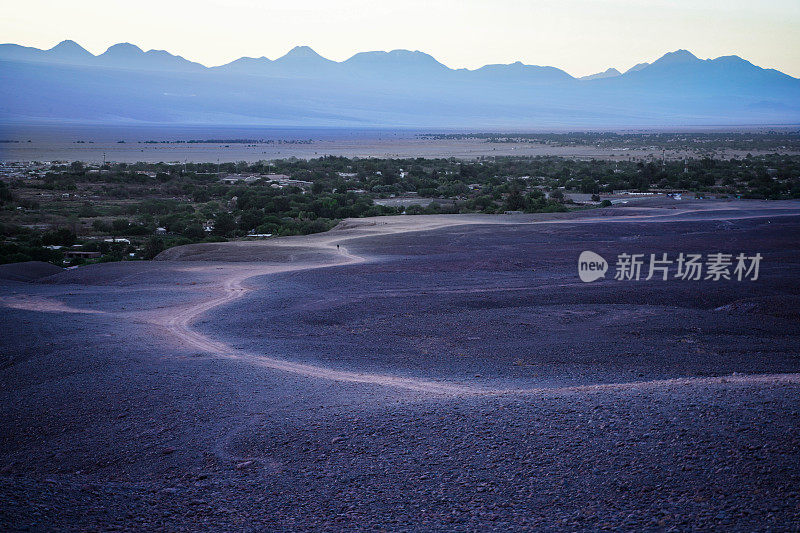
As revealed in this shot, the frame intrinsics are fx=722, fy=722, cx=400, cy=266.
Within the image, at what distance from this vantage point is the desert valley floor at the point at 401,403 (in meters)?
6.11

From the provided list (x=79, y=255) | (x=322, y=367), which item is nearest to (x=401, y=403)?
(x=322, y=367)

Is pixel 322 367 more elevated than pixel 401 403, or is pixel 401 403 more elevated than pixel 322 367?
pixel 401 403

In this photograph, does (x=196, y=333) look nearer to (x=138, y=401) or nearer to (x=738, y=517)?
(x=138, y=401)

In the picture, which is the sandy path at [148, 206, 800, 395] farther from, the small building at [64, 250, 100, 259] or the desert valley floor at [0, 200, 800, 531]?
the small building at [64, 250, 100, 259]

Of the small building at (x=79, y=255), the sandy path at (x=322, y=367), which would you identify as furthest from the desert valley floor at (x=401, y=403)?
the small building at (x=79, y=255)

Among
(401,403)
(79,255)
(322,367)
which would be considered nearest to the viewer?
(401,403)

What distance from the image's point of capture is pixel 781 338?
1279 cm

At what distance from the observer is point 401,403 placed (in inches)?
345

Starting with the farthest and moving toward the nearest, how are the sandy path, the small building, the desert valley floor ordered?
the small building, the sandy path, the desert valley floor

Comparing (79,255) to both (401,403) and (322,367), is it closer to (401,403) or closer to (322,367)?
(322,367)

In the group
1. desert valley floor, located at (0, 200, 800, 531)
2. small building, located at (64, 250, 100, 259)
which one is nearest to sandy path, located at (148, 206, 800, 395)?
desert valley floor, located at (0, 200, 800, 531)

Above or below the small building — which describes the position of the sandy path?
above

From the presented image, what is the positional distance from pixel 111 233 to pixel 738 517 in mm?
34579

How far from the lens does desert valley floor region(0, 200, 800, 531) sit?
20.1 feet
